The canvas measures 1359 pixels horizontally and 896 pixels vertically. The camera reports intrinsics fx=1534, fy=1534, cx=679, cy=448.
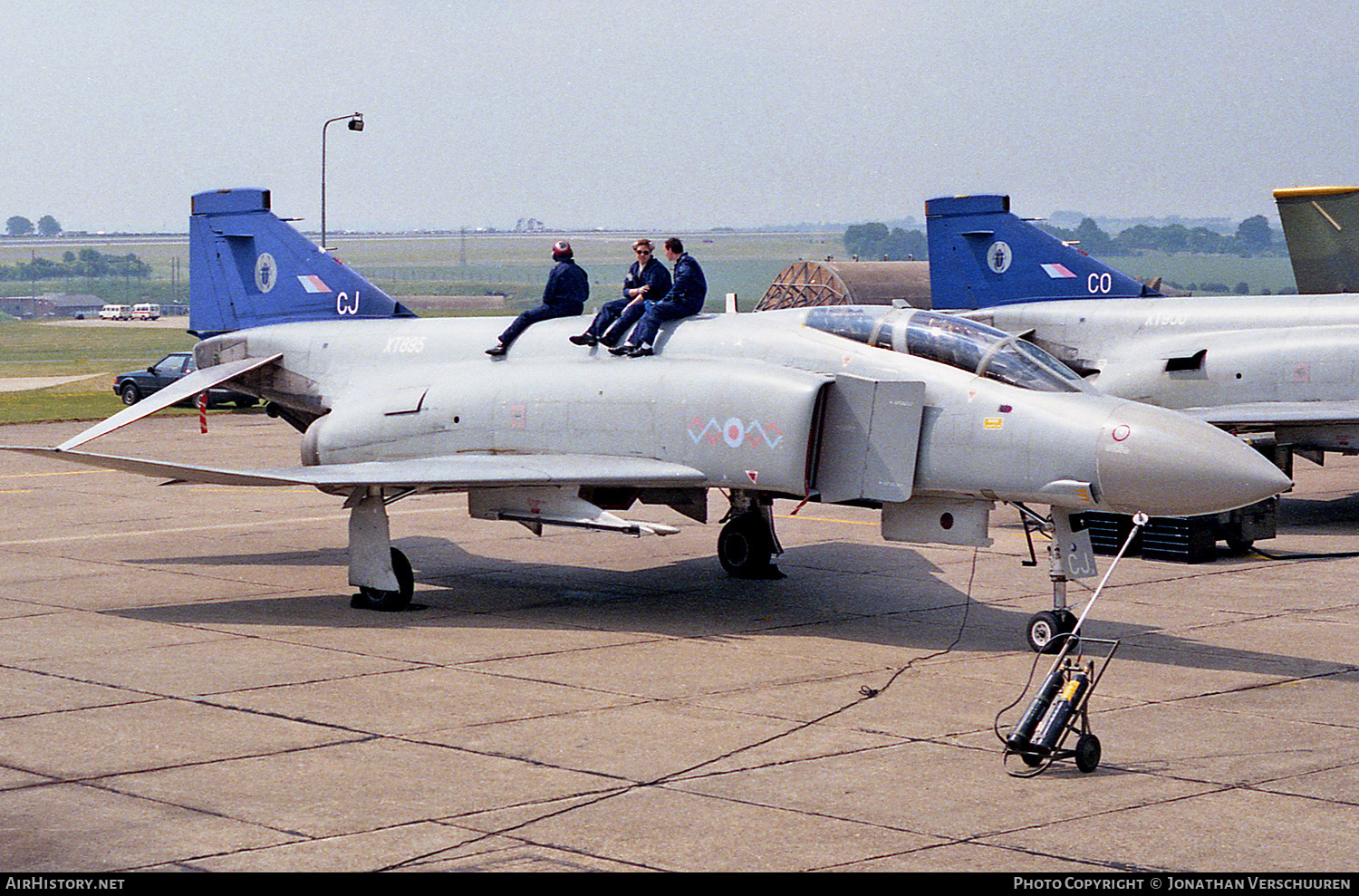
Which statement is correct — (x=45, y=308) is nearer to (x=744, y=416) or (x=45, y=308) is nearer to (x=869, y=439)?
(x=744, y=416)

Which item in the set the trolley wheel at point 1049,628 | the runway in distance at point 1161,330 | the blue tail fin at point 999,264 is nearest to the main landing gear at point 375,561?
the trolley wheel at point 1049,628

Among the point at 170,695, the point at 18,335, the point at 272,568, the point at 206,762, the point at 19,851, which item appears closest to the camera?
the point at 19,851

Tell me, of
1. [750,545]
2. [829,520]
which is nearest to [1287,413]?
[829,520]

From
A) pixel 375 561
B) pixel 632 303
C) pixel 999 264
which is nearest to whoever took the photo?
pixel 375 561

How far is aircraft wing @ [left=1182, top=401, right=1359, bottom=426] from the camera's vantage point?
65.6 ft

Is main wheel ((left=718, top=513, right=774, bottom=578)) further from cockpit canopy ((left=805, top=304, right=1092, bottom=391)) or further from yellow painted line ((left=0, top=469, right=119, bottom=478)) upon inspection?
yellow painted line ((left=0, top=469, right=119, bottom=478))

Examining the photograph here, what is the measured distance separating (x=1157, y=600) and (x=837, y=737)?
6598mm

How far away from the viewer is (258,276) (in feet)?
62.5

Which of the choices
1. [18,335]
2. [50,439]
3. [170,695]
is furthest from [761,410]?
[18,335]

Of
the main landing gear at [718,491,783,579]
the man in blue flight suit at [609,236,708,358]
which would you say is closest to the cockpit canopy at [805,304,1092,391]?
the man in blue flight suit at [609,236,708,358]

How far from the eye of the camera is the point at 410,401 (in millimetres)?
15695

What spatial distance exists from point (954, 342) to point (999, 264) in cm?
1336
